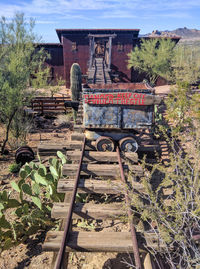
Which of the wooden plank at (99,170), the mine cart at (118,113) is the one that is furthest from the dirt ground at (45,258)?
the mine cart at (118,113)

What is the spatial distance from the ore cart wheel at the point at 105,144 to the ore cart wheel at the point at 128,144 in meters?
0.28

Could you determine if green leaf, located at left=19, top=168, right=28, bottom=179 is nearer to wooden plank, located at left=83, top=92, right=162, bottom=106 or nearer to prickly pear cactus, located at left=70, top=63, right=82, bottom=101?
wooden plank, located at left=83, top=92, right=162, bottom=106

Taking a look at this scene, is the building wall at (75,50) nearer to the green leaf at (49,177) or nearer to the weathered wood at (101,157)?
the weathered wood at (101,157)

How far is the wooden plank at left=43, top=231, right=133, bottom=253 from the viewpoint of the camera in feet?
10.9

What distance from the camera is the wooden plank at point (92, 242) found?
10.9 ft

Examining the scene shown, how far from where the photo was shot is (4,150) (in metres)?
9.61

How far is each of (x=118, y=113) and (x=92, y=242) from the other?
375 cm

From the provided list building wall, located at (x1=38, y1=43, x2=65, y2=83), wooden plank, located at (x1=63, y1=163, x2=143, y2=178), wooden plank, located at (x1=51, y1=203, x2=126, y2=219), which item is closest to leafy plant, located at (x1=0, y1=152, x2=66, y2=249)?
wooden plank, located at (x1=63, y1=163, x2=143, y2=178)

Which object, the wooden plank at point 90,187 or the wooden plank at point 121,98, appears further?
the wooden plank at point 121,98

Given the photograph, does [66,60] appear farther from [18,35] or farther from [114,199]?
[114,199]

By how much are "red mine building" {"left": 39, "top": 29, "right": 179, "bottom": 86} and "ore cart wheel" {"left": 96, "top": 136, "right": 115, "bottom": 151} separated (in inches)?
779

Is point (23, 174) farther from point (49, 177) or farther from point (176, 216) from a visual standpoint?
point (176, 216)

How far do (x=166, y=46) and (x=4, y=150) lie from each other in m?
21.9

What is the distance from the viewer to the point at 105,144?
21.9 feet
